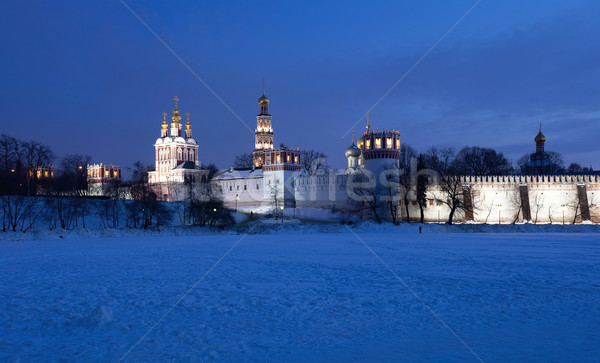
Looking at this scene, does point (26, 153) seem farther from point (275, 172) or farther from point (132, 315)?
point (132, 315)

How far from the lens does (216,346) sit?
615cm

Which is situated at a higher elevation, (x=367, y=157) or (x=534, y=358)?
(x=367, y=157)

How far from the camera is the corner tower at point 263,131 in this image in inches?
2584

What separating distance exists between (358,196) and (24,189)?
108 feet

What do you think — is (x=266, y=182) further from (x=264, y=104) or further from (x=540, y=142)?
(x=540, y=142)

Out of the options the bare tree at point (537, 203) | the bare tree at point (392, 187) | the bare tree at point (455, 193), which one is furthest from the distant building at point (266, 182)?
the bare tree at point (537, 203)

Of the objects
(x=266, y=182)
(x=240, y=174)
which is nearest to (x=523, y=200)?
(x=266, y=182)

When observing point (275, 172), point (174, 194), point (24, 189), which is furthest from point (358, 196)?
point (24, 189)

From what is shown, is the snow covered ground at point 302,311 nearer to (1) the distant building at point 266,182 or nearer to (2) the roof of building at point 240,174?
(1) the distant building at point 266,182

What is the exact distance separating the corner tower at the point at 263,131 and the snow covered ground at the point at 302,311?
170ft

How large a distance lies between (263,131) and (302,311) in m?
59.3

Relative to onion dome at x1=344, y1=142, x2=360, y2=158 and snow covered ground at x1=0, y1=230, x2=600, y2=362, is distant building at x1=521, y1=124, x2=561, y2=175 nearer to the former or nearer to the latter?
onion dome at x1=344, y1=142, x2=360, y2=158

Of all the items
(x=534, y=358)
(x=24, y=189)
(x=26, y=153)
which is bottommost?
(x=534, y=358)

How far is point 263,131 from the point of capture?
66.3 meters
